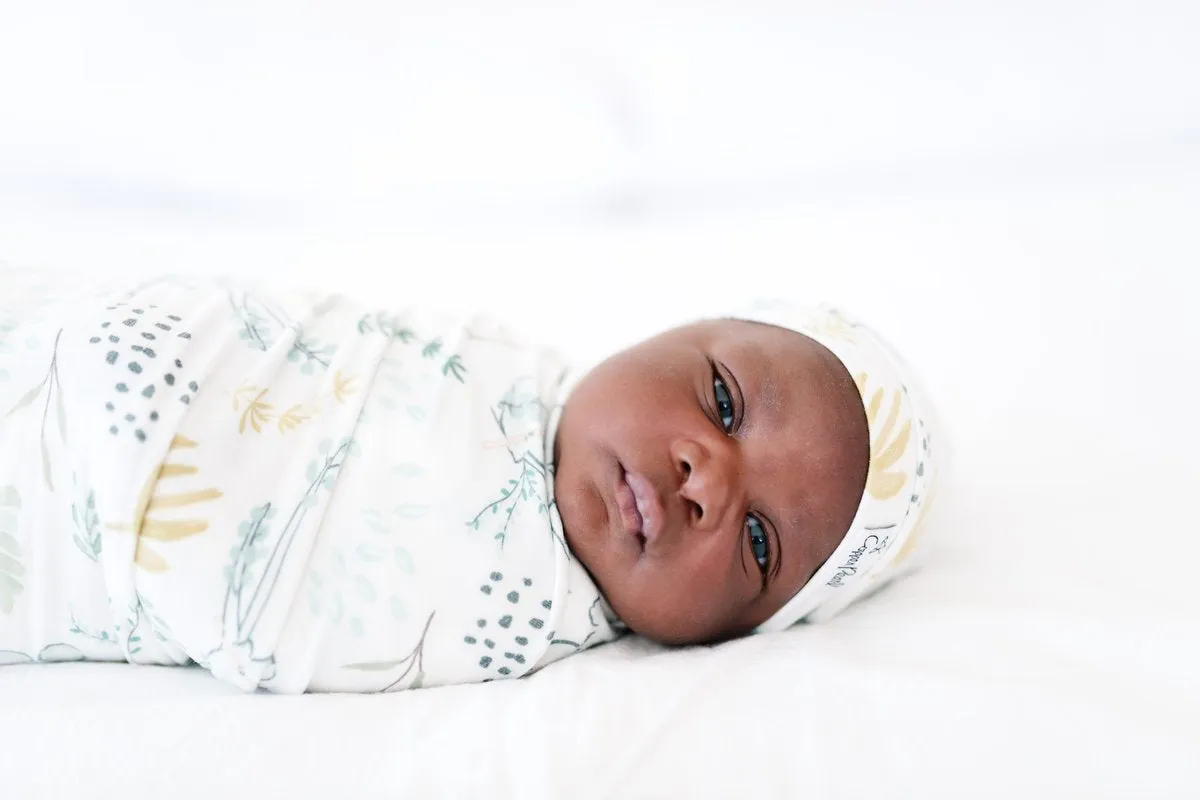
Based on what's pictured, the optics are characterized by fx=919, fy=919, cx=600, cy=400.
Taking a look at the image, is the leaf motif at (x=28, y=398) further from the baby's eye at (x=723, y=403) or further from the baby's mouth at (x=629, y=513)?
the baby's eye at (x=723, y=403)

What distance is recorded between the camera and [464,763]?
0.77 meters

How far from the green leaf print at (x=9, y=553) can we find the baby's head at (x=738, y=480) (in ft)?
1.80

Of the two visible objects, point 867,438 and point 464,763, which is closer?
point 464,763

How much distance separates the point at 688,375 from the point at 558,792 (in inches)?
20.2

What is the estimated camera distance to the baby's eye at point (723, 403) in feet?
3.54

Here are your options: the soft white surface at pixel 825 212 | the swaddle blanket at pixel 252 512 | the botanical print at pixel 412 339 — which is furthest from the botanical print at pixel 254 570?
the soft white surface at pixel 825 212

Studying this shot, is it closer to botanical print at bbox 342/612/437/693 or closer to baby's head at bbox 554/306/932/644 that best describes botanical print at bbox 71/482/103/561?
botanical print at bbox 342/612/437/693

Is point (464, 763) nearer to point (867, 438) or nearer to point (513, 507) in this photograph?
point (513, 507)

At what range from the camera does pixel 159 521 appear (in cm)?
87

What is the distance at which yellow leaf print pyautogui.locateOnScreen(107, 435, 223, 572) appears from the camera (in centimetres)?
86

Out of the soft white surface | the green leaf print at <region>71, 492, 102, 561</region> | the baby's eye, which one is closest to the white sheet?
the soft white surface

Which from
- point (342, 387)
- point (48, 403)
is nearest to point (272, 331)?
point (342, 387)

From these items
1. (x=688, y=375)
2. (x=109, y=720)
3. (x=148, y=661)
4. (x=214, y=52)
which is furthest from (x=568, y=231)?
(x=109, y=720)

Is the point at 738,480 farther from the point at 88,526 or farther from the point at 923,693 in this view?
the point at 88,526
